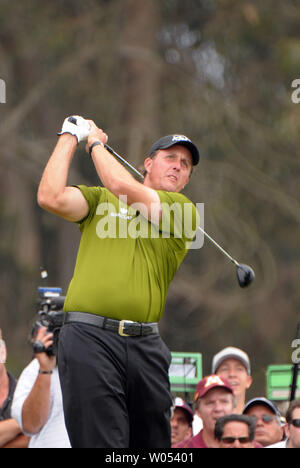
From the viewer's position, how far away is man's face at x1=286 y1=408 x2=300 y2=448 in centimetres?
635

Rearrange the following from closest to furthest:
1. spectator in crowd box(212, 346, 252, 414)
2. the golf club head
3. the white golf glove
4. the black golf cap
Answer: the white golf glove
the black golf cap
the golf club head
spectator in crowd box(212, 346, 252, 414)

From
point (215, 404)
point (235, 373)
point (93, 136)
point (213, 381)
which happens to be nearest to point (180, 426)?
point (215, 404)

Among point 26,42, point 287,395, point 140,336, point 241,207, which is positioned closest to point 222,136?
point 241,207

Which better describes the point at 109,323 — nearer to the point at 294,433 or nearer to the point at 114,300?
the point at 114,300

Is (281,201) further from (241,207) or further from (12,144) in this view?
(12,144)

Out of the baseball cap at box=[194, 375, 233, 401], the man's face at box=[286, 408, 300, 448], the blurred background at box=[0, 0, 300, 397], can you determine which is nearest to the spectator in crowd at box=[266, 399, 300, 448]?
the man's face at box=[286, 408, 300, 448]

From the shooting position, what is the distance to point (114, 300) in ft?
15.5

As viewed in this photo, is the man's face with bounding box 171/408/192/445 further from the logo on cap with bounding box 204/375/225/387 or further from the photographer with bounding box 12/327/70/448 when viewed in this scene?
the photographer with bounding box 12/327/70/448

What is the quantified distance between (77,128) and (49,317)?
1956mm

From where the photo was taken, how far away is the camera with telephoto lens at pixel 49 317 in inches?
255

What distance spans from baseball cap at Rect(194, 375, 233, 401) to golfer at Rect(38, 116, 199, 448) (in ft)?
8.48

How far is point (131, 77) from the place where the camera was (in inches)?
757

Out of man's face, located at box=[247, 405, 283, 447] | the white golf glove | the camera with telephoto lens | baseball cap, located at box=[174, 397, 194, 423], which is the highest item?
the white golf glove

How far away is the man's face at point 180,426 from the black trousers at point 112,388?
8.46ft
